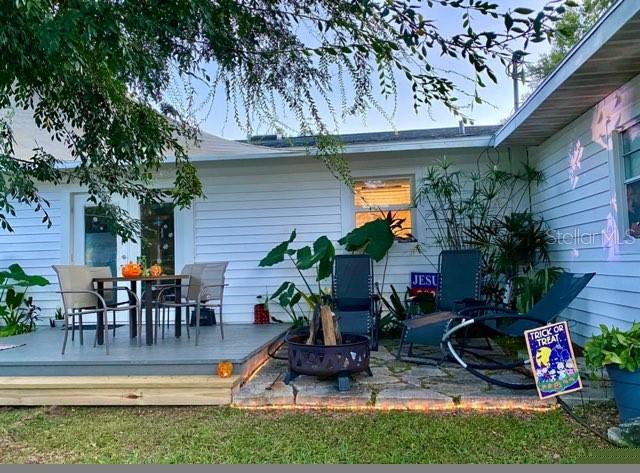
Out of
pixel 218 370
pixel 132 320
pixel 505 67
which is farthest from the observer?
pixel 132 320

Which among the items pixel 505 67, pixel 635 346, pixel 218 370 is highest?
pixel 505 67

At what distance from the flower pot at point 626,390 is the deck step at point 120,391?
8.48ft

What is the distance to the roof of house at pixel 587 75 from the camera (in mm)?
2916

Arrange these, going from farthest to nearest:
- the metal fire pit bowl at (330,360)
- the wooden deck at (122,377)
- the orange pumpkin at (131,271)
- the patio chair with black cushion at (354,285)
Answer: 1. the patio chair with black cushion at (354,285)
2. the orange pumpkin at (131,271)
3. the wooden deck at (122,377)
4. the metal fire pit bowl at (330,360)

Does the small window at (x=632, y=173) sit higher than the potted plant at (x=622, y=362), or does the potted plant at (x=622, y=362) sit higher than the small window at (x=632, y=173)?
the small window at (x=632, y=173)

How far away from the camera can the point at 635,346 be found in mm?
2707

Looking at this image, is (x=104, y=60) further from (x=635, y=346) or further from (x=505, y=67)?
(x=635, y=346)

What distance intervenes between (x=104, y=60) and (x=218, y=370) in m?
2.38

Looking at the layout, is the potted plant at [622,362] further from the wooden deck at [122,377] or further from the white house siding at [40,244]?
the white house siding at [40,244]

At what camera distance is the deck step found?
3.65 m

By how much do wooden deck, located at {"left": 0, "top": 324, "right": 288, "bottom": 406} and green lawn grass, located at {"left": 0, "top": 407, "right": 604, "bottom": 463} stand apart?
21 cm

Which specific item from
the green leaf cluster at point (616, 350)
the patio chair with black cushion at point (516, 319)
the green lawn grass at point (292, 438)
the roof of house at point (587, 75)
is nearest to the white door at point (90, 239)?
the green lawn grass at point (292, 438)

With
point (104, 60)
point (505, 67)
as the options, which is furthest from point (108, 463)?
point (505, 67)

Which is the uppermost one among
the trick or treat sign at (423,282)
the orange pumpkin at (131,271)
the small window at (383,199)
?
the small window at (383,199)
